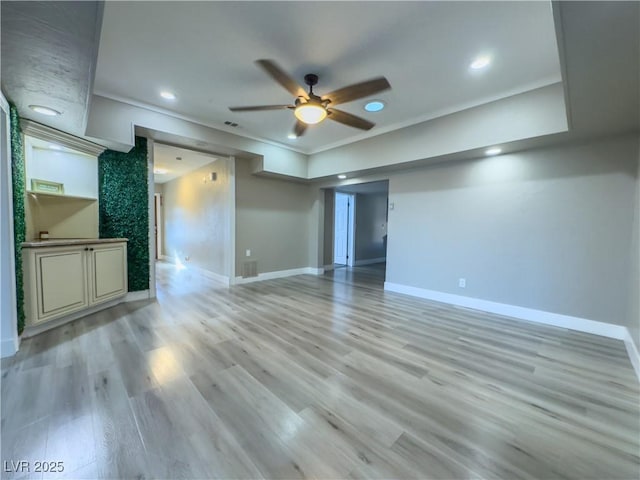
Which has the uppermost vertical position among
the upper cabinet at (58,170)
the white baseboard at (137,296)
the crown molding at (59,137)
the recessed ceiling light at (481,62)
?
the recessed ceiling light at (481,62)

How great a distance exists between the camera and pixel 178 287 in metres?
4.85

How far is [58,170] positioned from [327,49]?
3.67 m

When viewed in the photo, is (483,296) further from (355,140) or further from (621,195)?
(355,140)

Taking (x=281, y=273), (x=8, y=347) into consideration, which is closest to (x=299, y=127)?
(x=8, y=347)

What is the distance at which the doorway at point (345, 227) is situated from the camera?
25.9ft

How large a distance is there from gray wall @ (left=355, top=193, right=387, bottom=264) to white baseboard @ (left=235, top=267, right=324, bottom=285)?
200 centimetres

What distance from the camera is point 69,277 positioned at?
293 centimetres

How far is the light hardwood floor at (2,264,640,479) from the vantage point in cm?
129

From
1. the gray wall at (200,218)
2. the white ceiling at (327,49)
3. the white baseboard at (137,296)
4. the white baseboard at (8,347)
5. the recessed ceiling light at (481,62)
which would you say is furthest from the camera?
the gray wall at (200,218)

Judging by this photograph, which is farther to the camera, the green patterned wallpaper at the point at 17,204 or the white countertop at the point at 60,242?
the white countertop at the point at 60,242

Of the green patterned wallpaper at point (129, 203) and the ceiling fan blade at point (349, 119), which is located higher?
the ceiling fan blade at point (349, 119)

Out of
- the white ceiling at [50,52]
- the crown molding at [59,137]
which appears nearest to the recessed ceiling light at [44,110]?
the white ceiling at [50,52]

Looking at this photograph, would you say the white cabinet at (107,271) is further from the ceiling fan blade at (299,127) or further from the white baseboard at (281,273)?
the ceiling fan blade at (299,127)

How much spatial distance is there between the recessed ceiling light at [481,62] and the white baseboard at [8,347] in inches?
193
